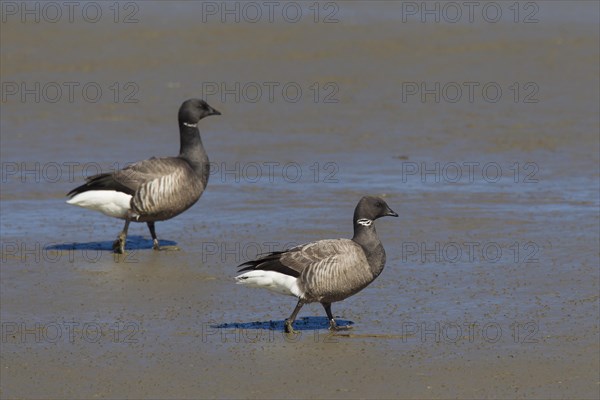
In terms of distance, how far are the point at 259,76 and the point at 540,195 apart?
844 centimetres

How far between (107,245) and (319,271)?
4706 millimetres

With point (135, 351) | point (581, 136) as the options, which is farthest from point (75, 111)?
point (135, 351)

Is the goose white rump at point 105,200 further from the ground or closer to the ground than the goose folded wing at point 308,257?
further from the ground

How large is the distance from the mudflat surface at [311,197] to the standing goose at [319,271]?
1.34 ft

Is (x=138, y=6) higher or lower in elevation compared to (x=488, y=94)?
higher

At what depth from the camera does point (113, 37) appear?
24938 mm

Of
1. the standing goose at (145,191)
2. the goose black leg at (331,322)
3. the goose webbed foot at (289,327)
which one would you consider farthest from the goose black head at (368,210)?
the standing goose at (145,191)

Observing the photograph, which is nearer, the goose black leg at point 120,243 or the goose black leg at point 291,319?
the goose black leg at point 291,319

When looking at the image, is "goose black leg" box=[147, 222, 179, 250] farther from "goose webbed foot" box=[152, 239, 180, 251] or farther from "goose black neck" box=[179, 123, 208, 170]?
"goose black neck" box=[179, 123, 208, 170]

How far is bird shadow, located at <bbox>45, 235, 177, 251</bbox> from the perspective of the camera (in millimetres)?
13914

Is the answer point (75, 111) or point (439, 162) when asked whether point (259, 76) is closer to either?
point (75, 111)

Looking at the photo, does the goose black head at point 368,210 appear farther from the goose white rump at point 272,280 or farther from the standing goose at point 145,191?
the standing goose at point 145,191

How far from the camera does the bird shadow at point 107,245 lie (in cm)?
1391

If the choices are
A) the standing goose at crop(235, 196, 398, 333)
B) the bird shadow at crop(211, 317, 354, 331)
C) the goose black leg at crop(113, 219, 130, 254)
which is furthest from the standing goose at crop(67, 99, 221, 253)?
the standing goose at crop(235, 196, 398, 333)
